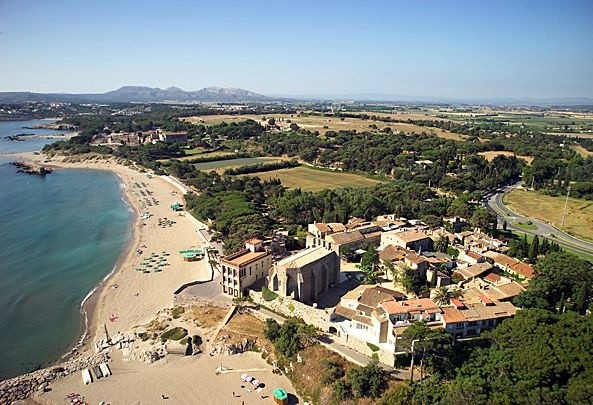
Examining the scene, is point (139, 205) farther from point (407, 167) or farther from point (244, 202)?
point (407, 167)

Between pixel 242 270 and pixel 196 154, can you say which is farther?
pixel 196 154

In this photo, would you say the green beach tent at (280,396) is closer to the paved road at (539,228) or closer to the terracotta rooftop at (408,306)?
the terracotta rooftop at (408,306)

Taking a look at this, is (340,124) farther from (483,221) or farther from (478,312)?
(478,312)

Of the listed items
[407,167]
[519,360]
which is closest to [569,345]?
[519,360]

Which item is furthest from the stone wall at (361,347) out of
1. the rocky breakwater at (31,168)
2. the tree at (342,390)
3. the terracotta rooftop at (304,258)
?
the rocky breakwater at (31,168)

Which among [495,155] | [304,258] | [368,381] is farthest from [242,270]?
[495,155]

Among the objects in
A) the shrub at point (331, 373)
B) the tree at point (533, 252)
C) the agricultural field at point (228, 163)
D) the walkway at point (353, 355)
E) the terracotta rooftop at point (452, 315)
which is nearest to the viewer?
the walkway at point (353, 355)

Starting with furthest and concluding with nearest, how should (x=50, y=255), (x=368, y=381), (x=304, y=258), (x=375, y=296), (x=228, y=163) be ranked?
(x=228, y=163)
(x=50, y=255)
(x=304, y=258)
(x=375, y=296)
(x=368, y=381)
